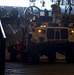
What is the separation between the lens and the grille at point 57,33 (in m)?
21.2

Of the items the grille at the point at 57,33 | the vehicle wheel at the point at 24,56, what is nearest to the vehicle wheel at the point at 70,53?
the grille at the point at 57,33

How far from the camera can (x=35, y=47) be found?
66.7ft

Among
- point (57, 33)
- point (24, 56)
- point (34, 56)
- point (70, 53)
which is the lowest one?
point (24, 56)

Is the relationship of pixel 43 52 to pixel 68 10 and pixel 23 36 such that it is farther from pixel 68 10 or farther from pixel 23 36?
pixel 68 10

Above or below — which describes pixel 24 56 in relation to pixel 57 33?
below

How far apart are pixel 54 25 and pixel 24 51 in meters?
2.42

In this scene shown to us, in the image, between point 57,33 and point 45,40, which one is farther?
point 57,33

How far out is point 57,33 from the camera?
70.0 ft

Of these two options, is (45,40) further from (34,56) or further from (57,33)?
(34,56)

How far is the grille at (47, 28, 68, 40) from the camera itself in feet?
69.6

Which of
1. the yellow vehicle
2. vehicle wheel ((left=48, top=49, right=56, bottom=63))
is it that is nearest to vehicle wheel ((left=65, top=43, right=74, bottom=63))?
the yellow vehicle

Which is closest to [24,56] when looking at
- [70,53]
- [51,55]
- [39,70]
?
[51,55]

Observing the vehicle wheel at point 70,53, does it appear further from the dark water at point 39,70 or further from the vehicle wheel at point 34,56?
the dark water at point 39,70

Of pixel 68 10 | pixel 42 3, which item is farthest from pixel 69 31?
pixel 42 3
